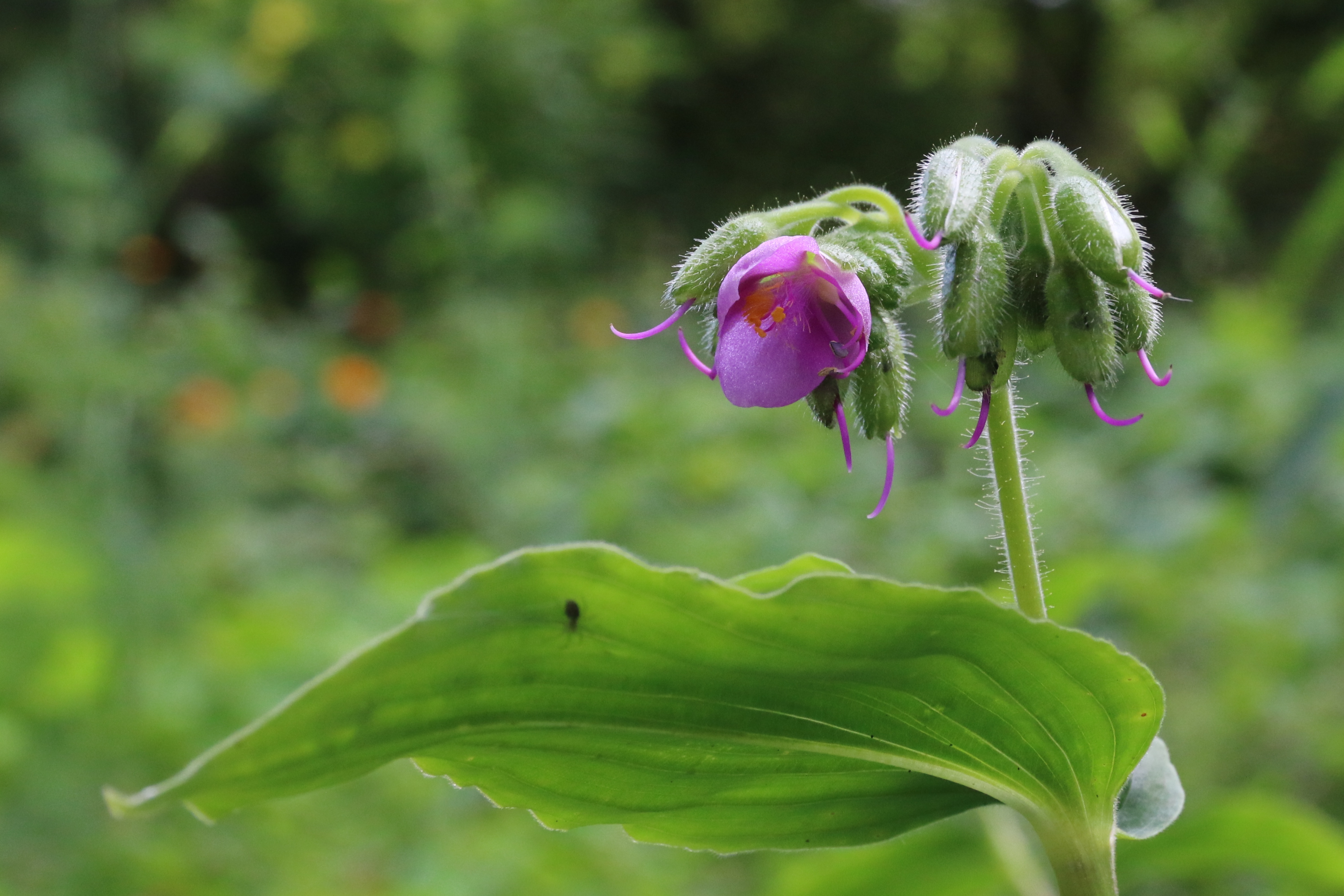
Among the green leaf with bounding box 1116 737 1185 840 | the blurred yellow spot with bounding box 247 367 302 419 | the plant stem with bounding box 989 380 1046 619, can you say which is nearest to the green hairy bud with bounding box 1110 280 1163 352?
the plant stem with bounding box 989 380 1046 619

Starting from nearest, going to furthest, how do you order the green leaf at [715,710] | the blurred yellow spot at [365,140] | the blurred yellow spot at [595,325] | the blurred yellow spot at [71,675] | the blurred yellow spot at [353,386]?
the green leaf at [715,710]
the blurred yellow spot at [71,675]
the blurred yellow spot at [353,386]
the blurred yellow spot at [595,325]
the blurred yellow spot at [365,140]

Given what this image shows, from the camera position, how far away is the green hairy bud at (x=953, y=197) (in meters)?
0.77

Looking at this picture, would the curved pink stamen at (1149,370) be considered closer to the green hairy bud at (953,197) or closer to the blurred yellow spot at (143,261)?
the green hairy bud at (953,197)

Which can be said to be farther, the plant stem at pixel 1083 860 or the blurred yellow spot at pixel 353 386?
the blurred yellow spot at pixel 353 386

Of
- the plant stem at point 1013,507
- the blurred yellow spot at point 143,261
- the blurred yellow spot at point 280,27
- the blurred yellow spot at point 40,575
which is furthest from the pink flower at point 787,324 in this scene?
the blurred yellow spot at point 280,27

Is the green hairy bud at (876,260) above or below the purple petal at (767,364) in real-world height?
above

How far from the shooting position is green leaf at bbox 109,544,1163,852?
2.47ft

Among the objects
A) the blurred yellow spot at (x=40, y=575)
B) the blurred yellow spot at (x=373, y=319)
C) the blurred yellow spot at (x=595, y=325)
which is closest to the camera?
the blurred yellow spot at (x=40, y=575)

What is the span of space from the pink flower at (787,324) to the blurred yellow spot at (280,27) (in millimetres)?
5720

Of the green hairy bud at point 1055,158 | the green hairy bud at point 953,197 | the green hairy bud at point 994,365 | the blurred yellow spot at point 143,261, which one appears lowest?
the green hairy bud at point 994,365

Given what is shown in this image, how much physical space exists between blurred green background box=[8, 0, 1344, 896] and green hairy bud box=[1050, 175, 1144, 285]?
14cm

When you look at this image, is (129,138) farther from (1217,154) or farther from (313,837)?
(1217,154)

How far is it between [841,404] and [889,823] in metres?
0.36

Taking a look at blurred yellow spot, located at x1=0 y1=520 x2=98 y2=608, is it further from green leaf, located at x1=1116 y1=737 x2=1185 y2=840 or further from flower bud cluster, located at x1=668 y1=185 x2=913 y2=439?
green leaf, located at x1=1116 y1=737 x2=1185 y2=840
